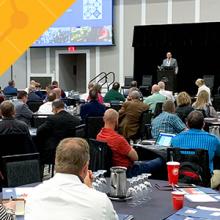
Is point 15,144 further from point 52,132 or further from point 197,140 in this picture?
point 197,140

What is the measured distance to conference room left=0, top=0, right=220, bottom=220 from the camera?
301 cm

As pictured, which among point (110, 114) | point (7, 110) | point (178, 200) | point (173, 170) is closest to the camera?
point (178, 200)

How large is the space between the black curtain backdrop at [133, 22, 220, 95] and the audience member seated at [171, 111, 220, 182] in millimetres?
12159

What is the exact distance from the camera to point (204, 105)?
8977 mm

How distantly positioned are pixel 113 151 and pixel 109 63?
555 inches

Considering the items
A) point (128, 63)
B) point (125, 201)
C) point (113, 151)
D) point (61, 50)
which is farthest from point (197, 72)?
point (125, 201)

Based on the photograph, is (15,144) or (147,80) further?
(147,80)

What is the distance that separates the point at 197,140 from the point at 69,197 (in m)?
3.03

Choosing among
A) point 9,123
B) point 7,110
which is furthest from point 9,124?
point 7,110

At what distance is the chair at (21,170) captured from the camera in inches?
170

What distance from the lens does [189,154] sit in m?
4.88

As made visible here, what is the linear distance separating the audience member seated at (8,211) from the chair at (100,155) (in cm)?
211
